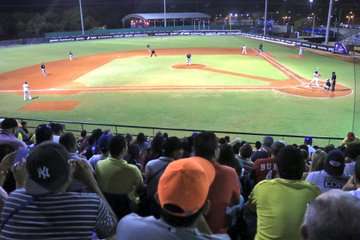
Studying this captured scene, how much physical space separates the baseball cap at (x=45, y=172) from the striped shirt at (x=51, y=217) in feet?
0.24

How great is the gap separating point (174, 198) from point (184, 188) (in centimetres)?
10

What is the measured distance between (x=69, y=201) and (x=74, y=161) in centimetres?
132

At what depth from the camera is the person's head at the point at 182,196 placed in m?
2.79

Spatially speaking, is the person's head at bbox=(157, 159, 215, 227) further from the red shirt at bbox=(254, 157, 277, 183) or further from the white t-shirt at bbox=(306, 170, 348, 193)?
the red shirt at bbox=(254, 157, 277, 183)

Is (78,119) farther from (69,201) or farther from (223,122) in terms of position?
(69,201)

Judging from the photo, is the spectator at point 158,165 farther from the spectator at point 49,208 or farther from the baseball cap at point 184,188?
the baseball cap at point 184,188

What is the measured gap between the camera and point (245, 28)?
301ft

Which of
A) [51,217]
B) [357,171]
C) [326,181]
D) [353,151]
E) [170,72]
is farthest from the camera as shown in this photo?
[170,72]

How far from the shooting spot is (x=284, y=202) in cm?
413

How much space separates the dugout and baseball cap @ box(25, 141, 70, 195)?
312 ft

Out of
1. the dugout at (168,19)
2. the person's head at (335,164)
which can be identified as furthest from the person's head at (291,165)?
the dugout at (168,19)

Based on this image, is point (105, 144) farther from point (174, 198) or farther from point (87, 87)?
point (87, 87)

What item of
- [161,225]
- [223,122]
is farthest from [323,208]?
[223,122]

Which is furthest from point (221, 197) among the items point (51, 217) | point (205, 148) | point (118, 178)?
point (51, 217)
